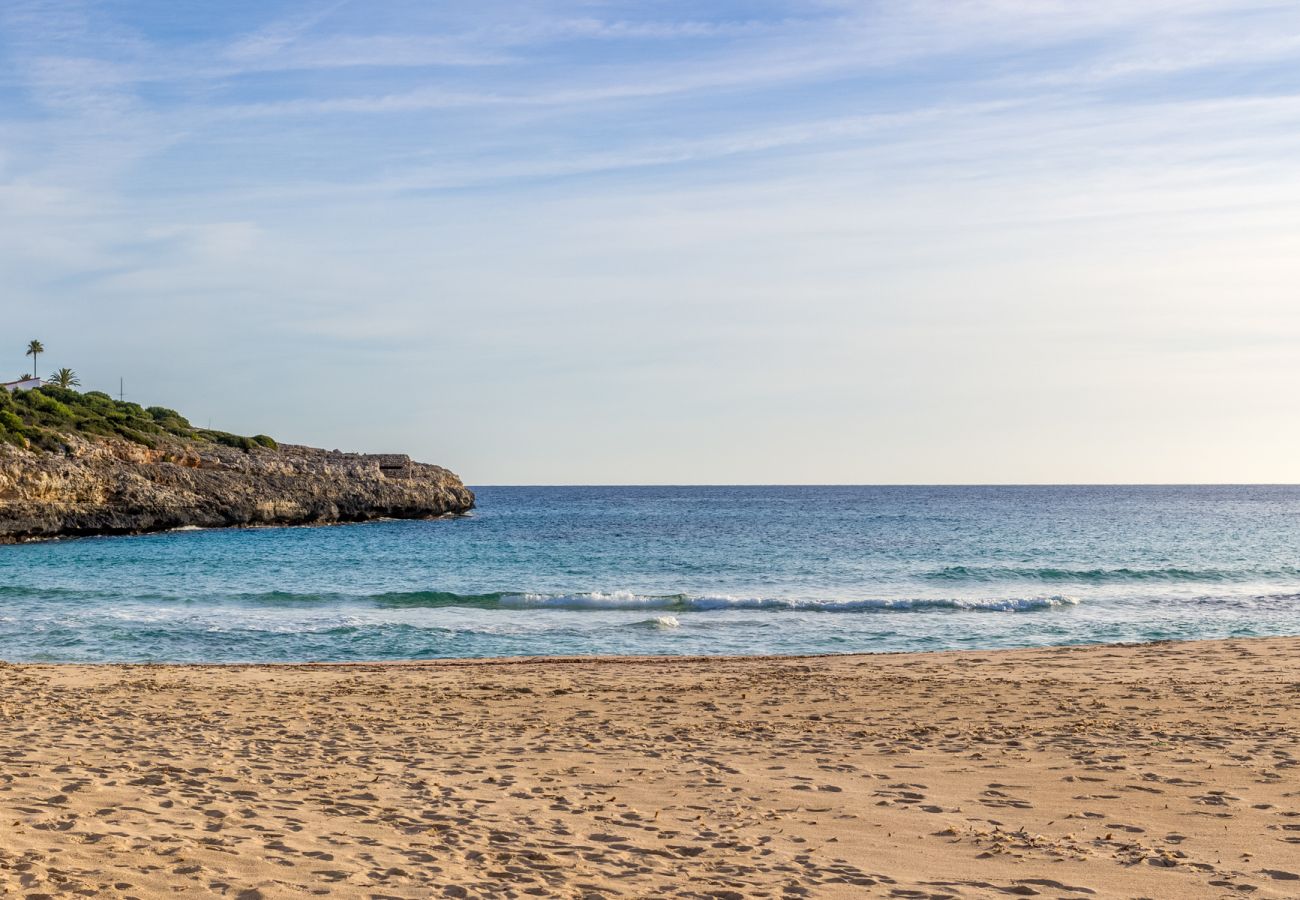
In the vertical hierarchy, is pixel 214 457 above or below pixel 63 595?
above

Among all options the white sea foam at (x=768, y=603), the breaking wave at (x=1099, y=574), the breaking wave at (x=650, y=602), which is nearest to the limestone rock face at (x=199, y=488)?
the breaking wave at (x=650, y=602)

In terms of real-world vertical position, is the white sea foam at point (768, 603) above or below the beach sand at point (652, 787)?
below

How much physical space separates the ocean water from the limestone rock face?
4106mm

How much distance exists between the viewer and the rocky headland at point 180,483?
2282 inches

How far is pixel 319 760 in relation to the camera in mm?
10992

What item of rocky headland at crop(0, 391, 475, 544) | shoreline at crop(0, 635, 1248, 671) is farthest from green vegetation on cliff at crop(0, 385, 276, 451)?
shoreline at crop(0, 635, 1248, 671)

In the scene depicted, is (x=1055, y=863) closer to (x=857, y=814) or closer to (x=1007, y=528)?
(x=857, y=814)

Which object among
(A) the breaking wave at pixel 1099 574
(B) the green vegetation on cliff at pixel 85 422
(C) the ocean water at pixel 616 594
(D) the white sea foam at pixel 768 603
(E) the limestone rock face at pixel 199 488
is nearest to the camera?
(C) the ocean water at pixel 616 594

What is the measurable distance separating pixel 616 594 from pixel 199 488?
47906 millimetres

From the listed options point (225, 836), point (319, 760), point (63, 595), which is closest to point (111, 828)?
point (225, 836)

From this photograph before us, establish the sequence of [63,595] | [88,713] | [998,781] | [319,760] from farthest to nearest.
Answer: [63,595], [88,713], [319,760], [998,781]

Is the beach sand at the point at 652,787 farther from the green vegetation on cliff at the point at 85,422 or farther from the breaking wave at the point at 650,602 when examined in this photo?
the green vegetation on cliff at the point at 85,422

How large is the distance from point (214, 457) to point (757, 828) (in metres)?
74.1

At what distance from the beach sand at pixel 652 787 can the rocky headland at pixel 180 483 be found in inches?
1857
